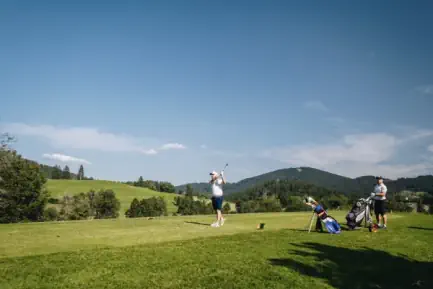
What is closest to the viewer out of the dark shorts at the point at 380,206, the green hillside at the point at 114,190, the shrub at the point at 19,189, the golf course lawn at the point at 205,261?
the golf course lawn at the point at 205,261

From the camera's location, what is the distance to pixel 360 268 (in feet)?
32.1

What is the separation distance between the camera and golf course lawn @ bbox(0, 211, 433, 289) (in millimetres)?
7949

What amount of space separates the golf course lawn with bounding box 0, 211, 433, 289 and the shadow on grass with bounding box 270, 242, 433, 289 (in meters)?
0.02

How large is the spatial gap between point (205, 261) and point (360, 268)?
14.2ft

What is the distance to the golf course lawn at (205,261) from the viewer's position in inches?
313

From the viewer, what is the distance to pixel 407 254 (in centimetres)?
1206

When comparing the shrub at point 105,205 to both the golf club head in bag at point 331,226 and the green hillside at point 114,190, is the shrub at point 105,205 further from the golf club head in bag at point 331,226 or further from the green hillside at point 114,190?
the golf club head in bag at point 331,226

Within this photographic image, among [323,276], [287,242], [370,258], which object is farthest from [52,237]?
[370,258]

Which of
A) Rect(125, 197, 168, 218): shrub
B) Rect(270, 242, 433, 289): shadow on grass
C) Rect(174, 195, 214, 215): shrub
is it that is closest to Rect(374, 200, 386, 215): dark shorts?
Rect(270, 242, 433, 289): shadow on grass

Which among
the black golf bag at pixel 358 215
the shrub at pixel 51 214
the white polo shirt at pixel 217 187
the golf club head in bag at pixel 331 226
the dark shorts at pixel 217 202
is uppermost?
the white polo shirt at pixel 217 187

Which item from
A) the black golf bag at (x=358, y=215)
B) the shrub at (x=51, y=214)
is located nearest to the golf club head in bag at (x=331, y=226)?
the black golf bag at (x=358, y=215)

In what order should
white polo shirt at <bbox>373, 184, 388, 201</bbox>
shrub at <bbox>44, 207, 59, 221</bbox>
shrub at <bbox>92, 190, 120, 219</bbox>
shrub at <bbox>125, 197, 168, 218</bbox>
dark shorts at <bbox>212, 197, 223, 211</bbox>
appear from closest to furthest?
dark shorts at <bbox>212, 197, 223, 211</bbox>, white polo shirt at <bbox>373, 184, 388, 201</bbox>, shrub at <bbox>44, 207, 59, 221</bbox>, shrub at <bbox>92, 190, 120, 219</bbox>, shrub at <bbox>125, 197, 168, 218</bbox>

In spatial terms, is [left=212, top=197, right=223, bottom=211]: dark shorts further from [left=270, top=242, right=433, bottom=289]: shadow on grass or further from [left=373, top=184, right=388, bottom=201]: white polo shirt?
[left=373, top=184, right=388, bottom=201]: white polo shirt

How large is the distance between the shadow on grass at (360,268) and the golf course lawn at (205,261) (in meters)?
0.02
